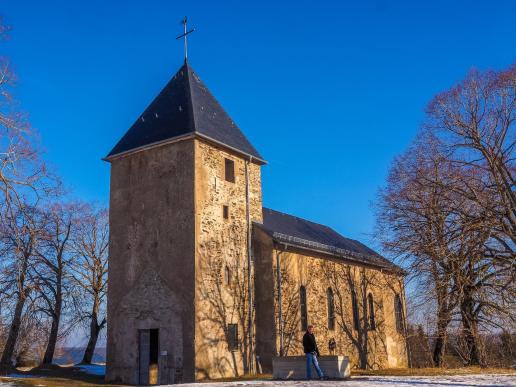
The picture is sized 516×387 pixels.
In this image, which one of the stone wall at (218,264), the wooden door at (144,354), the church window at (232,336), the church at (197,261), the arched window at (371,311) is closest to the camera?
the stone wall at (218,264)

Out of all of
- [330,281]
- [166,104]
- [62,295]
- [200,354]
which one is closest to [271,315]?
[200,354]

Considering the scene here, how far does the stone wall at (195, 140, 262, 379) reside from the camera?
20.9m

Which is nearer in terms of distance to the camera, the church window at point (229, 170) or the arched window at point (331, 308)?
the church window at point (229, 170)

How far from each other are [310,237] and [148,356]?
38.2ft

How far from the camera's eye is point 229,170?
24.7m

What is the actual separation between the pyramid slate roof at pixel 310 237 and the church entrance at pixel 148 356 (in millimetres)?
6695

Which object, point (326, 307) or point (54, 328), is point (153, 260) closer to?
point (326, 307)

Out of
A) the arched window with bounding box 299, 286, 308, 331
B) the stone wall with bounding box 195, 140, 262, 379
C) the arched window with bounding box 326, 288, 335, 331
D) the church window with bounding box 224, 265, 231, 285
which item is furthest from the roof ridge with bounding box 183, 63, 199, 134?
the arched window with bounding box 326, 288, 335, 331

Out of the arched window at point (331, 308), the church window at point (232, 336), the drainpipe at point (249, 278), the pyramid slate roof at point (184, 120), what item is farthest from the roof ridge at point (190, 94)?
the arched window at point (331, 308)

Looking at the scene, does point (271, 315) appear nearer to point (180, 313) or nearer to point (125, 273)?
point (180, 313)

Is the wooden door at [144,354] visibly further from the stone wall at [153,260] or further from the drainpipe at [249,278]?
the drainpipe at [249,278]

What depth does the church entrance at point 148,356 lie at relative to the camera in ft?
71.7

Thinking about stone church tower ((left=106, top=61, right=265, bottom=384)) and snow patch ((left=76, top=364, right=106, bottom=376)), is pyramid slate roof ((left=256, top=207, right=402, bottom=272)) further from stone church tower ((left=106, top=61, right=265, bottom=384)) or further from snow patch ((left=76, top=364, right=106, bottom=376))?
snow patch ((left=76, top=364, right=106, bottom=376))

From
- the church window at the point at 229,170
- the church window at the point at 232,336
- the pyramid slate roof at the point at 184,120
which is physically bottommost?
the church window at the point at 232,336
